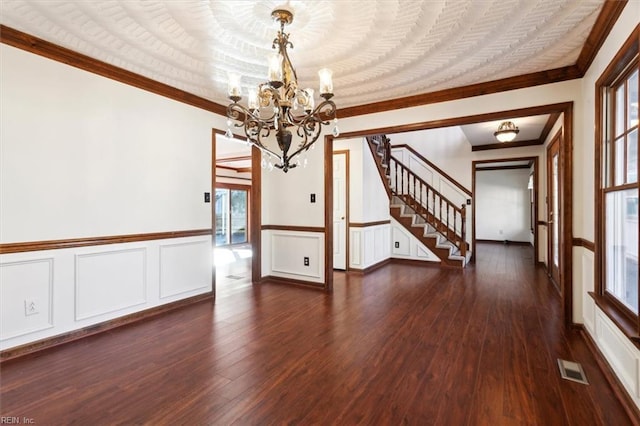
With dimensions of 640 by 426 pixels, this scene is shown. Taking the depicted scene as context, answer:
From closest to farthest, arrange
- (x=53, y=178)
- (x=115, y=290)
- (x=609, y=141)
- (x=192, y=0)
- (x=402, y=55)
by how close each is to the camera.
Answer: (x=192, y=0) → (x=609, y=141) → (x=53, y=178) → (x=402, y=55) → (x=115, y=290)

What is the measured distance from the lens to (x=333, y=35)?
2.43m

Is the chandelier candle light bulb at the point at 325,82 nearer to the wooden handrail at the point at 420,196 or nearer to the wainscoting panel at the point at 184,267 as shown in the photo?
the wainscoting panel at the point at 184,267

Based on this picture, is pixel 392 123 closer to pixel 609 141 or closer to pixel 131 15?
pixel 609 141

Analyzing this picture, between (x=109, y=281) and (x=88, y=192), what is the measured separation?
2.90ft

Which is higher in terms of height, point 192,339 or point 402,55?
point 402,55

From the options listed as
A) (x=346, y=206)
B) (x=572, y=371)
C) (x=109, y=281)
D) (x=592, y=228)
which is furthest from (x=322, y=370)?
(x=346, y=206)

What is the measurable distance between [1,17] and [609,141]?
4636 millimetres

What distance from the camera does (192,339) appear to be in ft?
8.89

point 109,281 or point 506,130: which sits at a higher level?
point 506,130

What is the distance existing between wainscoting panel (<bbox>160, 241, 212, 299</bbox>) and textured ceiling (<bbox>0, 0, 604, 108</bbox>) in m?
1.91

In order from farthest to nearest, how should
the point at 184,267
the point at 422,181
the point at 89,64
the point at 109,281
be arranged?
1. the point at 422,181
2. the point at 184,267
3. the point at 109,281
4. the point at 89,64

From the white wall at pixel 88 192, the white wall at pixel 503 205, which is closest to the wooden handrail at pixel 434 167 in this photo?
the white wall at pixel 503 205

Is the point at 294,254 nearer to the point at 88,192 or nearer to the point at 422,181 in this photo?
the point at 88,192

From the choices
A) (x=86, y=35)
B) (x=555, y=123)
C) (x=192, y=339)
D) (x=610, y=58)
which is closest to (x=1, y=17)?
(x=86, y=35)
